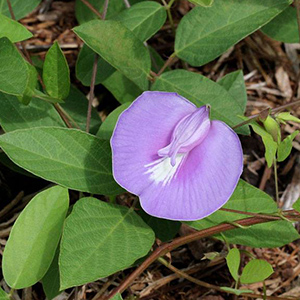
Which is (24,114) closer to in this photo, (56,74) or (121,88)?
(56,74)

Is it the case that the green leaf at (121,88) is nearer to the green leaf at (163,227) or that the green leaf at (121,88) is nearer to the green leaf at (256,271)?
the green leaf at (163,227)

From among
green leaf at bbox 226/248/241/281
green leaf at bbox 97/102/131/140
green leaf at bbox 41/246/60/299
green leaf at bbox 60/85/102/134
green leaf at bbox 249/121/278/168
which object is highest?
green leaf at bbox 249/121/278/168

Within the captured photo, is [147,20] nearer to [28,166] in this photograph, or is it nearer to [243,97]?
[243,97]

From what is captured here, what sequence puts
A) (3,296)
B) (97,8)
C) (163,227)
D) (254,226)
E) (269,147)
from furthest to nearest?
(97,8) → (163,227) → (254,226) → (3,296) → (269,147)

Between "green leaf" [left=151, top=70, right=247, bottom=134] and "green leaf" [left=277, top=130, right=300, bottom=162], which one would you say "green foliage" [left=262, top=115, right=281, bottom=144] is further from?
"green leaf" [left=151, top=70, right=247, bottom=134]

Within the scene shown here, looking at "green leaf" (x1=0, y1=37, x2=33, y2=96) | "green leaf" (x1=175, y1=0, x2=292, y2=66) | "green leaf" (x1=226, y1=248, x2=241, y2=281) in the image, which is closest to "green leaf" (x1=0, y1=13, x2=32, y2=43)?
"green leaf" (x1=0, y1=37, x2=33, y2=96)

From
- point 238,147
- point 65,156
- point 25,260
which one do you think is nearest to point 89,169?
point 65,156

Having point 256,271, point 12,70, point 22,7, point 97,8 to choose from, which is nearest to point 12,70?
point 12,70
